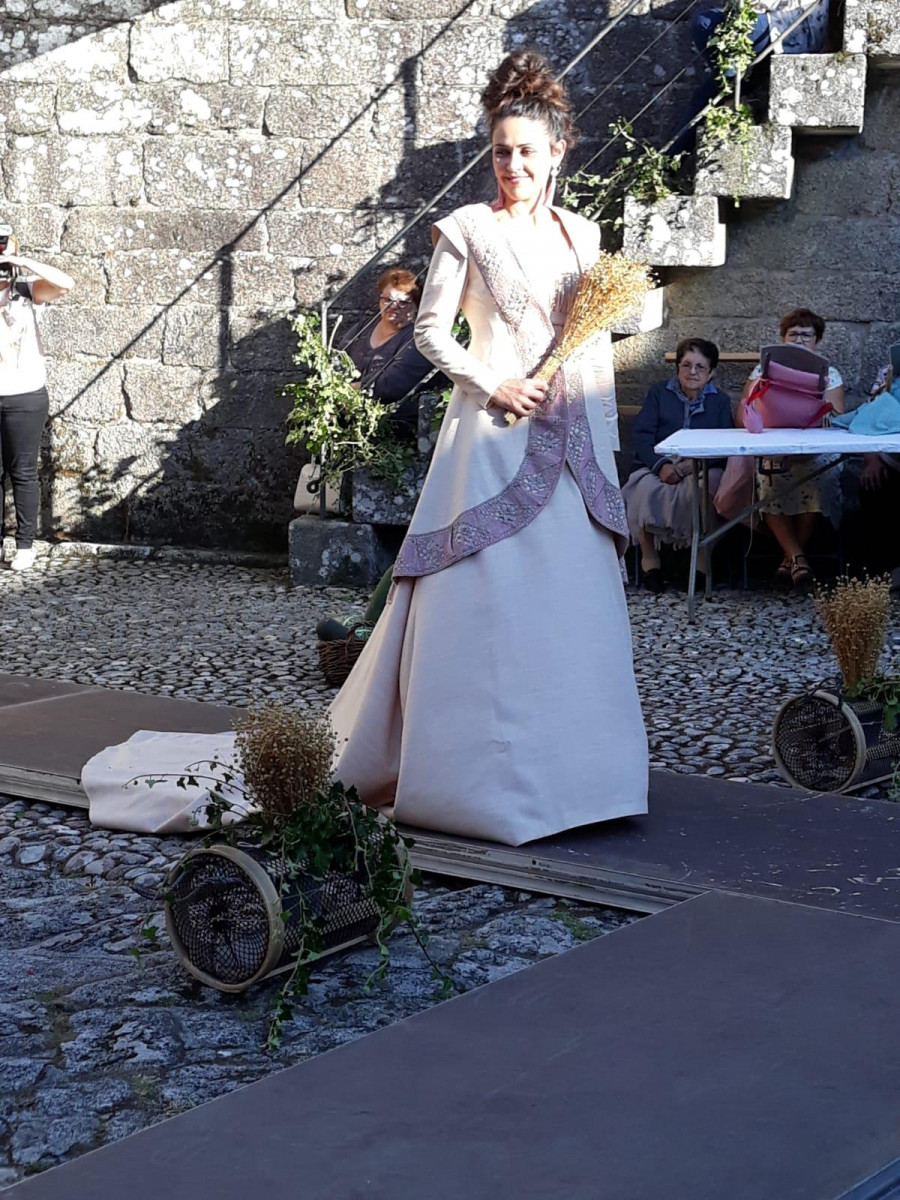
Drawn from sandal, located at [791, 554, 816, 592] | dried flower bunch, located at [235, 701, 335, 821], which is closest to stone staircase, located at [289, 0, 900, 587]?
sandal, located at [791, 554, 816, 592]

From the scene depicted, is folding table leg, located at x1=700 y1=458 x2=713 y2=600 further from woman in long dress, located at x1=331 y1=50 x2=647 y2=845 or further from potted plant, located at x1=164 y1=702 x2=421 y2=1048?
potted plant, located at x1=164 y1=702 x2=421 y2=1048

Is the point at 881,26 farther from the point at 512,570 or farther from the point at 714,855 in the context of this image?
the point at 714,855

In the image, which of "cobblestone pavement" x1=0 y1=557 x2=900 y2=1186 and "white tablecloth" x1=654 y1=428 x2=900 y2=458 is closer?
"cobblestone pavement" x1=0 y1=557 x2=900 y2=1186

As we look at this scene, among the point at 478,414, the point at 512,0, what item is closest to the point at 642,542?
the point at 512,0

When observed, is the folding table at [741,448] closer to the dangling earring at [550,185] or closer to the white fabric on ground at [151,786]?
the dangling earring at [550,185]

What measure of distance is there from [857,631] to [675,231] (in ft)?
10.9

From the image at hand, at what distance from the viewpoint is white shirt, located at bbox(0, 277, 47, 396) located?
7.60 metres

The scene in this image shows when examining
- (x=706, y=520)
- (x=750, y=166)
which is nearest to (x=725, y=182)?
(x=750, y=166)

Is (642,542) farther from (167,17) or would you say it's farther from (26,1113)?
(26,1113)

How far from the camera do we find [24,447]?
7809mm

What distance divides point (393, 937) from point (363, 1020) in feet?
1.23

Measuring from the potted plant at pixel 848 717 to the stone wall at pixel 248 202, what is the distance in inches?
137

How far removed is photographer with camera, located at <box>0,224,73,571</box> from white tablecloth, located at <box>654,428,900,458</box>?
341cm

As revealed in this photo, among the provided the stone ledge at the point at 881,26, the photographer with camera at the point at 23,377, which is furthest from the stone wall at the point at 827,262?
the photographer with camera at the point at 23,377
